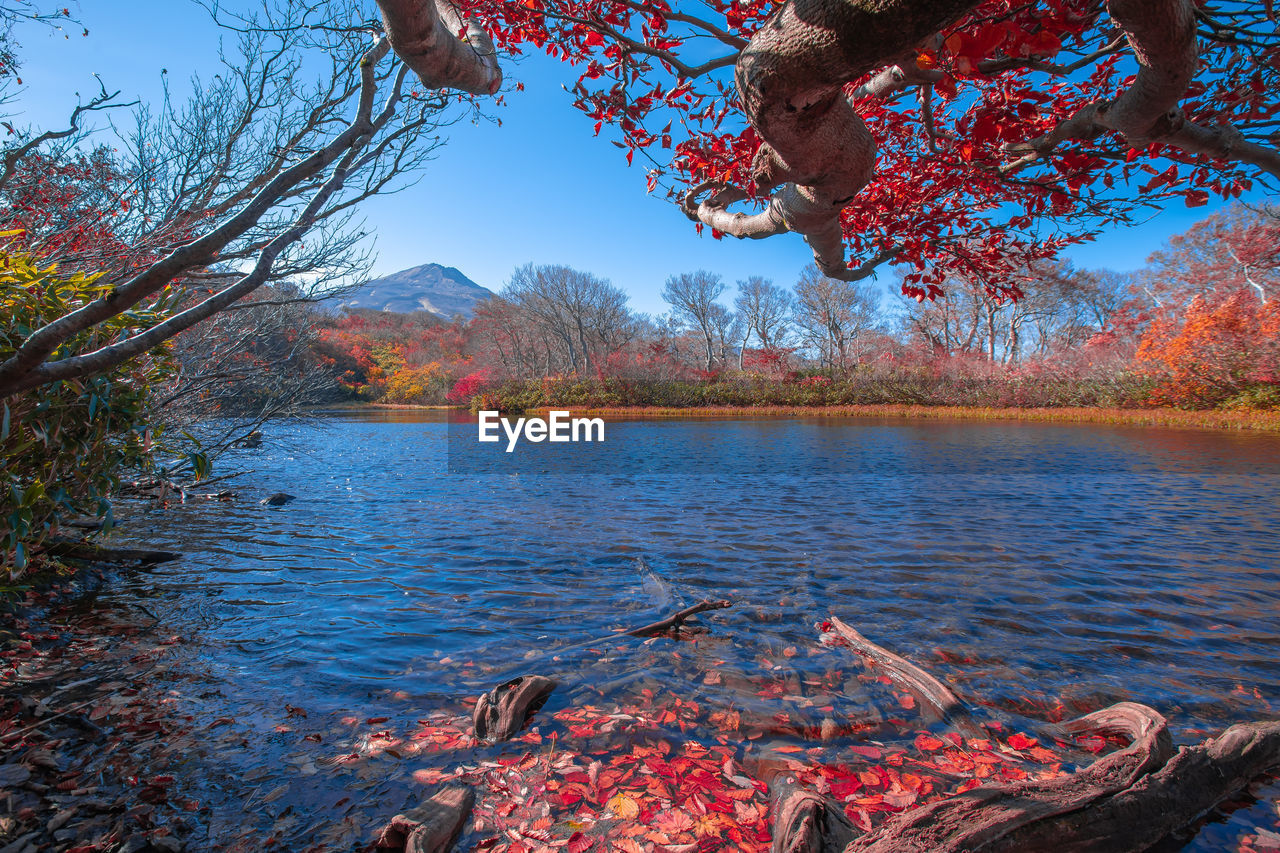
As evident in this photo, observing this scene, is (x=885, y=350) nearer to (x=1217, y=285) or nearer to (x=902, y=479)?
(x=1217, y=285)

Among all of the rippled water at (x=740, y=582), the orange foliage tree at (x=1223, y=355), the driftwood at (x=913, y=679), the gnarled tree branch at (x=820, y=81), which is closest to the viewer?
the gnarled tree branch at (x=820, y=81)

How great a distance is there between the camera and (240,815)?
211 cm

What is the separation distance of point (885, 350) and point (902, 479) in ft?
117

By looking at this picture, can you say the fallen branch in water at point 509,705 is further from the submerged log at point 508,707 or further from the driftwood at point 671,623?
the driftwood at point 671,623

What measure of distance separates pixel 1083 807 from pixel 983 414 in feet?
99.2

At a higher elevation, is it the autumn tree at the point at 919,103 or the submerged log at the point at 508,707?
the autumn tree at the point at 919,103

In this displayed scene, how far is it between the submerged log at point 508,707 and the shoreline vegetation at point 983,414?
57.6 feet

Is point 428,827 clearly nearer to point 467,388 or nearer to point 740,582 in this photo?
point 740,582

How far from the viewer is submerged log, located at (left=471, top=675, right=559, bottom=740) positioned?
9.05 feet

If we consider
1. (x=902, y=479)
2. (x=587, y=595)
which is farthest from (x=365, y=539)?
(x=902, y=479)

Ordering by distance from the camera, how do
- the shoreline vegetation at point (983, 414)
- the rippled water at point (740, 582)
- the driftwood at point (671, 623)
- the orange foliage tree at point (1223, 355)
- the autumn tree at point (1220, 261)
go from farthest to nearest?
the autumn tree at point (1220, 261) < the shoreline vegetation at point (983, 414) < the orange foliage tree at point (1223, 355) < the driftwood at point (671, 623) < the rippled water at point (740, 582)

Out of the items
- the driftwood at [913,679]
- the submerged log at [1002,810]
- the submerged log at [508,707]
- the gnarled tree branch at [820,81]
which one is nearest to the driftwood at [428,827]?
the submerged log at [508,707]

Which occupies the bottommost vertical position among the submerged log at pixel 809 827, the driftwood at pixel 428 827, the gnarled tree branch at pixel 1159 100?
the driftwood at pixel 428 827

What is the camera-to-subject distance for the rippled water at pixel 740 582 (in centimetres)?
330
